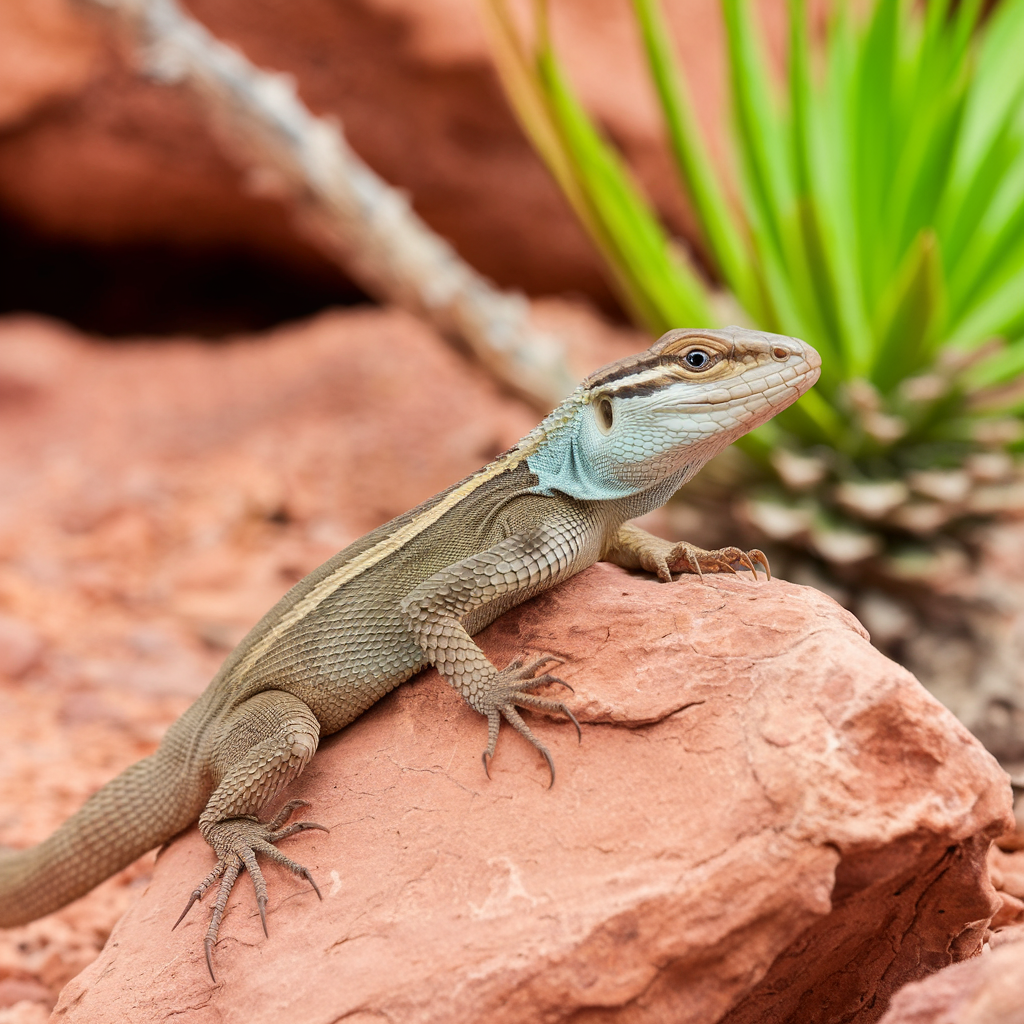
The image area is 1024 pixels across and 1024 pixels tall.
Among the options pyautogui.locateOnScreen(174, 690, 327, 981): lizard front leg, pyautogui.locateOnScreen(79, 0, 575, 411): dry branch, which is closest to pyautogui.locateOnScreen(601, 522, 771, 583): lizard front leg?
pyautogui.locateOnScreen(174, 690, 327, 981): lizard front leg

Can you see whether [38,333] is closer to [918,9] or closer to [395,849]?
[395,849]

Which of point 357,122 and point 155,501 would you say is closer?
point 155,501

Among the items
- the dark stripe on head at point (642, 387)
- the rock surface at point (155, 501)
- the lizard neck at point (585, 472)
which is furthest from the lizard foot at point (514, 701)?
the rock surface at point (155, 501)

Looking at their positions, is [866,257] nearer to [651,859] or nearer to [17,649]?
[651,859]

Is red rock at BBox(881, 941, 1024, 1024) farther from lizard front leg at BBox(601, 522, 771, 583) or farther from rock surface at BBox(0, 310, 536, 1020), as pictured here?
rock surface at BBox(0, 310, 536, 1020)

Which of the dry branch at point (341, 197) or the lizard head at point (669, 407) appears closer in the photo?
the lizard head at point (669, 407)

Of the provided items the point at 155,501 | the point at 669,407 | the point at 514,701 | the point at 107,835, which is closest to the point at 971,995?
the point at 514,701

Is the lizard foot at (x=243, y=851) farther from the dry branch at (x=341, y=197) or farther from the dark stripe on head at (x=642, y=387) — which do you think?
the dry branch at (x=341, y=197)
